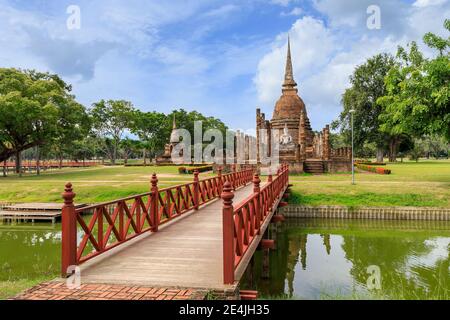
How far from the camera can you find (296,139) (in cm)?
4178

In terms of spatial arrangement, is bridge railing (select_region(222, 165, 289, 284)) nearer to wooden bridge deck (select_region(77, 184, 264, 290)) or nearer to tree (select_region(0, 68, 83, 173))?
wooden bridge deck (select_region(77, 184, 264, 290))

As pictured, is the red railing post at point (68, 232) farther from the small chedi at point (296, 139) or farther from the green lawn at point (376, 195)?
the small chedi at point (296, 139)

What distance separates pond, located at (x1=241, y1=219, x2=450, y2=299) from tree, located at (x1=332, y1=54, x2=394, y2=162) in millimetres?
37256

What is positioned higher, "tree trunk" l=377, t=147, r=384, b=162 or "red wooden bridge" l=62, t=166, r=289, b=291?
"tree trunk" l=377, t=147, r=384, b=162

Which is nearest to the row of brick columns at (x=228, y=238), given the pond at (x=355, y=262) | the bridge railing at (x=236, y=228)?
the bridge railing at (x=236, y=228)

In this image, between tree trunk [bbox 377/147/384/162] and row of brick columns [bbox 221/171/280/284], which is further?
tree trunk [bbox 377/147/384/162]

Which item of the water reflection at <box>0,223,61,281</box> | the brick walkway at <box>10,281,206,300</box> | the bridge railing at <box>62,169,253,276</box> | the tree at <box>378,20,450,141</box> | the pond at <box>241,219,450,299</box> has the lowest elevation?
the pond at <box>241,219,450,299</box>

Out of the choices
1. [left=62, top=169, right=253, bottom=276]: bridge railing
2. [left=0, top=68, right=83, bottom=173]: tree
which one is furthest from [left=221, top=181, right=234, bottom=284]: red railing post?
[left=0, top=68, right=83, bottom=173]: tree

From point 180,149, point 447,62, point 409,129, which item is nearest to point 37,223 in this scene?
point 409,129

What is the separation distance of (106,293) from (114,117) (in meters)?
54.7

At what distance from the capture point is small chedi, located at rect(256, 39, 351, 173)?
31.6 meters

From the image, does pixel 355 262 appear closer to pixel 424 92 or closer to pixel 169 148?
pixel 424 92

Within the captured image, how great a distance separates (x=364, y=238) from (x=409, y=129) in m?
9.12

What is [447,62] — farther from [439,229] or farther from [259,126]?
[259,126]
